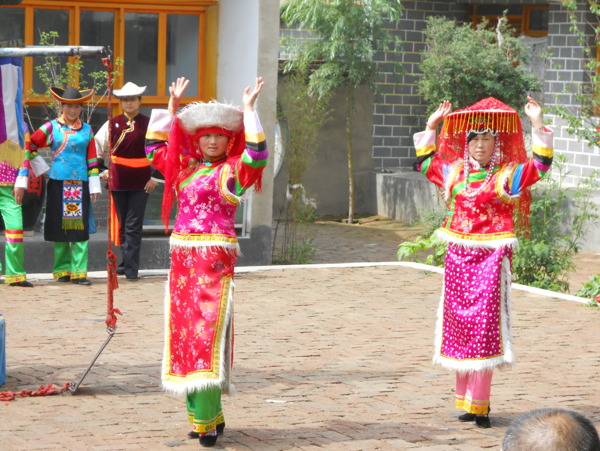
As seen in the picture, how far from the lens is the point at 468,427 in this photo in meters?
6.82

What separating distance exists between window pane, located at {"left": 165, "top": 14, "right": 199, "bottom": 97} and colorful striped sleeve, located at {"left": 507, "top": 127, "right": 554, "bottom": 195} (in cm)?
820

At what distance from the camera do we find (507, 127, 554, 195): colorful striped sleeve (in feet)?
22.1

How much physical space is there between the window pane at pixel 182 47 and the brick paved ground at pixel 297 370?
3.51 meters

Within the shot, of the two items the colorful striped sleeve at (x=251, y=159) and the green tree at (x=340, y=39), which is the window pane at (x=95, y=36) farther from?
the colorful striped sleeve at (x=251, y=159)

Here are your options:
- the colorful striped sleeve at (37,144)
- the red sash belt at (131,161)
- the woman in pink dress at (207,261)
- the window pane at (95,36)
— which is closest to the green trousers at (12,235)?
the colorful striped sleeve at (37,144)

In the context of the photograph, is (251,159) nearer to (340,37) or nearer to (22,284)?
(22,284)

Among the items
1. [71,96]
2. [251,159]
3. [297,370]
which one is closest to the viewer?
[251,159]

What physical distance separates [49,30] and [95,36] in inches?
22.9

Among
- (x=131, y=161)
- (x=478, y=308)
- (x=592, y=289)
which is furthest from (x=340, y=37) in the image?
(x=478, y=308)

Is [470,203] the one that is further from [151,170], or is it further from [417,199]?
[417,199]

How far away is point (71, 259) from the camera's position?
11.6 m

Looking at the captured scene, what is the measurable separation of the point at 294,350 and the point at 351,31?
1058 cm

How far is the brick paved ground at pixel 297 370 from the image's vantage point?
257 inches

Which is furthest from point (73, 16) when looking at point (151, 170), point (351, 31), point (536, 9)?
point (536, 9)
